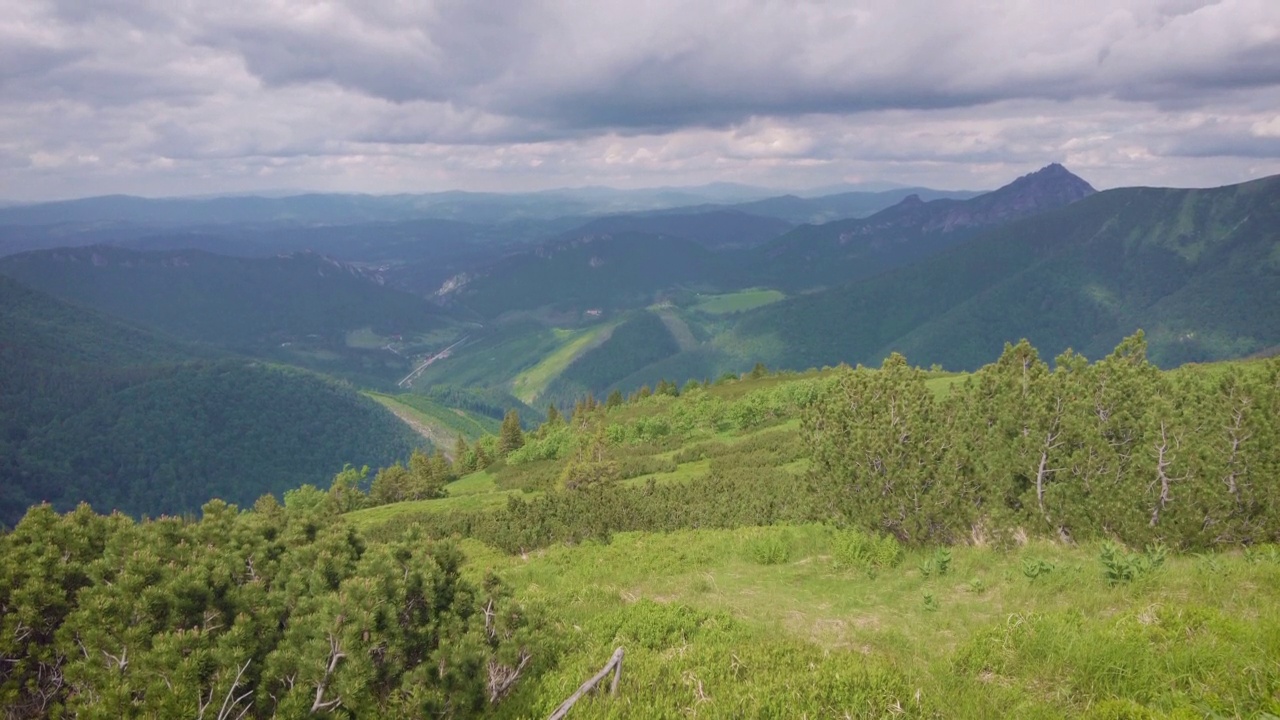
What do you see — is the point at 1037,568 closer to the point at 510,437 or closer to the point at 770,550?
the point at 770,550

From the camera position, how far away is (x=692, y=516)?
26.0m

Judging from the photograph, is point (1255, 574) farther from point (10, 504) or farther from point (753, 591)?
point (10, 504)

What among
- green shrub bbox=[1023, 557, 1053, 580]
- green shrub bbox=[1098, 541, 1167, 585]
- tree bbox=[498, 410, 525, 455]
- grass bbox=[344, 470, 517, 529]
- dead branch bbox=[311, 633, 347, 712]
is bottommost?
tree bbox=[498, 410, 525, 455]

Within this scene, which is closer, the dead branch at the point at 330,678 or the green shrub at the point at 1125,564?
the dead branch at the point at 330,678

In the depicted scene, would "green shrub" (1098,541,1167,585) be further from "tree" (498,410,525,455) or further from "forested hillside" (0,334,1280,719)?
"tree" (498,410,525,455)

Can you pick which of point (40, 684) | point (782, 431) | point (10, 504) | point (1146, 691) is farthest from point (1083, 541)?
point (10, 504)

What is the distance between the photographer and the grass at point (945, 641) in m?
7.29

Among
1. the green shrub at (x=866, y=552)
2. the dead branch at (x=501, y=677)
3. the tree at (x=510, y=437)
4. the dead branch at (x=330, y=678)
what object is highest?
the dead branch at (x=330, y=678)

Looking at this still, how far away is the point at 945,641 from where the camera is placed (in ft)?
34.7

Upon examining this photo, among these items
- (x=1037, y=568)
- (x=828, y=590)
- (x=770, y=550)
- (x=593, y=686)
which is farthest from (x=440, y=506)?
(x=593, y=686)

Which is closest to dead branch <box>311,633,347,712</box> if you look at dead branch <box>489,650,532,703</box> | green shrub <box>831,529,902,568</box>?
dead branch <box>489,650,532,703</box>

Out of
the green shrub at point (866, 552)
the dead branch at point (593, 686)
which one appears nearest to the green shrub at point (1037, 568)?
the green shrub at point (866, 552)

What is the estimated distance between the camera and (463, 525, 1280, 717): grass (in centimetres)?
729

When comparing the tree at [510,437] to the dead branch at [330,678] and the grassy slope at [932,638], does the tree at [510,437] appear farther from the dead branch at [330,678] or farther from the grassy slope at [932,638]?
the dead branch at [330,678]
